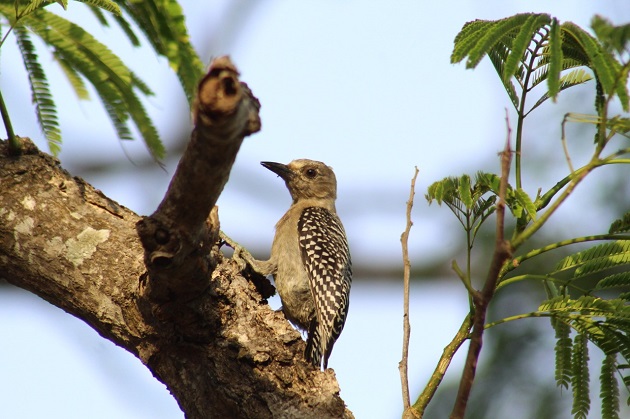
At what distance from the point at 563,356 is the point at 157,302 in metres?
2.05

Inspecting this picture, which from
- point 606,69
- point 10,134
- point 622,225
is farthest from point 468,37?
point 10,134

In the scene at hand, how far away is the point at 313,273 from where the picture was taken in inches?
250

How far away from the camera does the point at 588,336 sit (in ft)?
11.8

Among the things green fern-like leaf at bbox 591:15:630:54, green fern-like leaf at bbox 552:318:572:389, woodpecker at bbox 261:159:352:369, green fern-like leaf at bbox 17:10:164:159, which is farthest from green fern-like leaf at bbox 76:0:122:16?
woodpecker at bbox 261:159:352:369

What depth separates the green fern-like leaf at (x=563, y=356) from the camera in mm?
3717

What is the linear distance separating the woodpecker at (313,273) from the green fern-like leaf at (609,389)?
2295 millimetres

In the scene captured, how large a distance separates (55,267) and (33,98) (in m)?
0.90

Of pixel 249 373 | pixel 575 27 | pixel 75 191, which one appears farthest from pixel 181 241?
pixel 575 27

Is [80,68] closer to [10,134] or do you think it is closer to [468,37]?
[10,134]

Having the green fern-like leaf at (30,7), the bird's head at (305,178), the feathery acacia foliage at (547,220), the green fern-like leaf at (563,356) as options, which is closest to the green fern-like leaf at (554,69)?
the feathery acacia foliage at (547,220)

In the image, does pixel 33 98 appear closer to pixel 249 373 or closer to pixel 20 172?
pixel 20 172

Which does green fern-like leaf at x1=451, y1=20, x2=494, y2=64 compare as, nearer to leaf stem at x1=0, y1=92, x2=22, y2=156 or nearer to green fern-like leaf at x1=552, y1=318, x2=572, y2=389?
green fern-like leaf at x1=552, y1=318, x2=572, y2=389

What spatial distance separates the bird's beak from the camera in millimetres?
7711

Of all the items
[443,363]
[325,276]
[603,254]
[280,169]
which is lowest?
[443,363]
